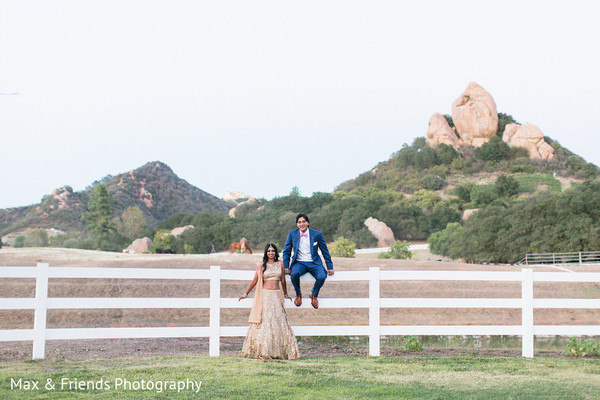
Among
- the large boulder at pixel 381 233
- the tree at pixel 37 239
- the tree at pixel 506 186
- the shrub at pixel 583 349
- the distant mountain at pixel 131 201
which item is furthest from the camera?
the distant mountain at pixel 131 201

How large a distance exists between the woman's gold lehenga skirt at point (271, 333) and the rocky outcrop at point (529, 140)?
86.3m

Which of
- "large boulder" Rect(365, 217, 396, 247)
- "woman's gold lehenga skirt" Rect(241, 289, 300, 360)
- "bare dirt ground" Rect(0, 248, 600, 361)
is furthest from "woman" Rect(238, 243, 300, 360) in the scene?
"large boulder" Rect(365, 217, 396, 247)

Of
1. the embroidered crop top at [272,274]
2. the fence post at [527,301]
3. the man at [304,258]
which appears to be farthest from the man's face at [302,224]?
the fence post at [527,301]

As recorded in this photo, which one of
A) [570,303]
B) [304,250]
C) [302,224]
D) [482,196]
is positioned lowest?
[570,303]

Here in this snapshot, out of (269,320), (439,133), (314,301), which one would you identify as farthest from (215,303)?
(439,133)

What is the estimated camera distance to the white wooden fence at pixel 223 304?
8430mm

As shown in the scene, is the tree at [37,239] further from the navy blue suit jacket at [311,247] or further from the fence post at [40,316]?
the navy blue suit jacket at [311,247]

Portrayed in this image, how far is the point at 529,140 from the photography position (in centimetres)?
8925

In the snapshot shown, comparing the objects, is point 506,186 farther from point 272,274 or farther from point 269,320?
point 269,320

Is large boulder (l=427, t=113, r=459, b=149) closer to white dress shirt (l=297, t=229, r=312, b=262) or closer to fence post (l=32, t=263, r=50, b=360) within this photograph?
white dress shirt (l=297, t=229, r=312, b=262)

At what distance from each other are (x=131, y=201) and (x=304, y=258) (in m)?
130

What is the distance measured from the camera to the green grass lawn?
655 cm

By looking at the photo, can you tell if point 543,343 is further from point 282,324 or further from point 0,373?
point 0,373

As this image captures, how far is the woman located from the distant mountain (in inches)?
4449
